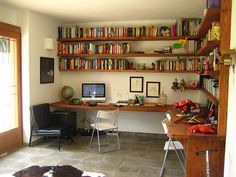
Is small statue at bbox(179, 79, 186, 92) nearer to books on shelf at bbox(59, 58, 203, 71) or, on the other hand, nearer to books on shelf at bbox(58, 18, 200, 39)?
books on shelf at bbox(59, 58, 203, 71)

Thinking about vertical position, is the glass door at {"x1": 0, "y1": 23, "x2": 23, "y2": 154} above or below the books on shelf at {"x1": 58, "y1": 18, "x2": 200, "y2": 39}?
below

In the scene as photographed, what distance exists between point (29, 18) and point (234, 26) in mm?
3464

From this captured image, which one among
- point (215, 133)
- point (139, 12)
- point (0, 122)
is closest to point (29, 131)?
point (0, 122)

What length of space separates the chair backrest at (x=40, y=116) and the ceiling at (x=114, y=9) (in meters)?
1.76

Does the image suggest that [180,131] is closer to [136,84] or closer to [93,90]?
[136,84]

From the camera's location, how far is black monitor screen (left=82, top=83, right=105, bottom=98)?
515 cm

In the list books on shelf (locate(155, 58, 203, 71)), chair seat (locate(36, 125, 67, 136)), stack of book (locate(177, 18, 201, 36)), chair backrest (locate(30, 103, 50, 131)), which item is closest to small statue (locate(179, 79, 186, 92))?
books on shelf (locate(155, 58, 203, 71))

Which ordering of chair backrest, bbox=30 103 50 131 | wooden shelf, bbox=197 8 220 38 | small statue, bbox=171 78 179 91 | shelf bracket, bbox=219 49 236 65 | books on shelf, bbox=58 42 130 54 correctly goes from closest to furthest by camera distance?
shelf bracket, bbox=219 49 236 65 → wooden shelf, bbox=197 8 220 38 → chair backrest, bbox=30 103 50 131 → small statue, bbox=171 78 179 91 → books on shelf, bbox=58 42 130 54

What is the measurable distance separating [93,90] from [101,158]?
174 cm

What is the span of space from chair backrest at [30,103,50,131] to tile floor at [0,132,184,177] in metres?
0.40

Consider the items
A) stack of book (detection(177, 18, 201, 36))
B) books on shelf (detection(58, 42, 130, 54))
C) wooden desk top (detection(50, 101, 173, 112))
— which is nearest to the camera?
wooden desk top (detection(50, 101, 173, 112))

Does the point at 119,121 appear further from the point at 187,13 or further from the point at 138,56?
the point at 187,13

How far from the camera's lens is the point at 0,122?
3928mm

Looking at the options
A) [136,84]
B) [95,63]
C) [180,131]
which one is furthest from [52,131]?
[180,131]
